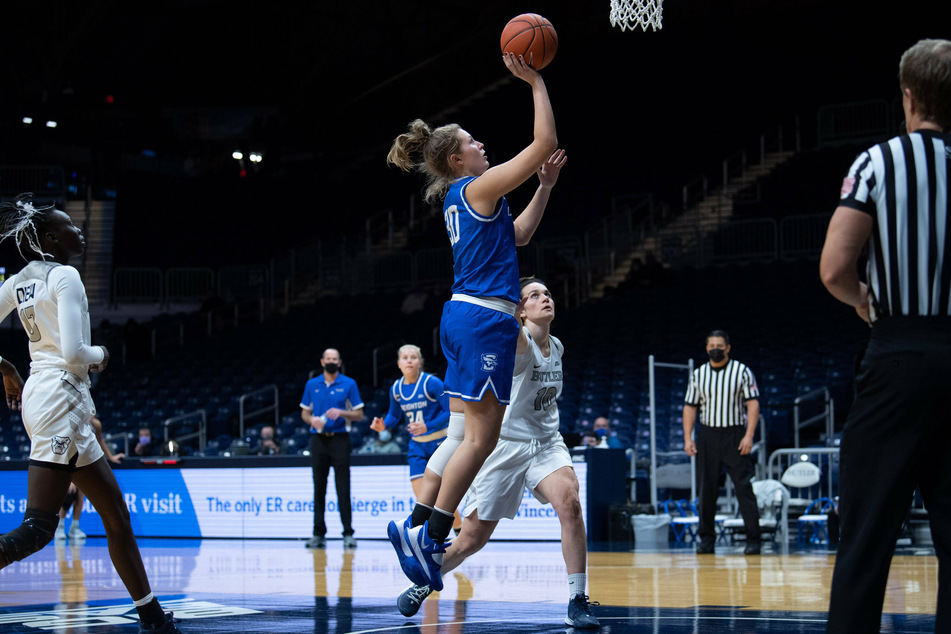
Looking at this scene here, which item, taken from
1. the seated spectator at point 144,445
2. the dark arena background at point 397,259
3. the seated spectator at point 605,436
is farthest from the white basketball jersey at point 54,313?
the seated spectator at point 144,445

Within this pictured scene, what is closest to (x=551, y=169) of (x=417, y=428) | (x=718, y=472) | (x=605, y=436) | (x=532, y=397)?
(x=532, y=397)

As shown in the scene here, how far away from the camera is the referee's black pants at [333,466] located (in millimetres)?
11203

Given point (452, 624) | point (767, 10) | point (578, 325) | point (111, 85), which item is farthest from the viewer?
point (111, 85)

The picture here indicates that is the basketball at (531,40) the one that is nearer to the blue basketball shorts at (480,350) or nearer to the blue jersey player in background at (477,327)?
the blue jersey player in background at (477,327)

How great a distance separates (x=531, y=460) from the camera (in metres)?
5.38

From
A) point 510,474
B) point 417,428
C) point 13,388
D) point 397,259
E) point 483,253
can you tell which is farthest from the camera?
point 397,259

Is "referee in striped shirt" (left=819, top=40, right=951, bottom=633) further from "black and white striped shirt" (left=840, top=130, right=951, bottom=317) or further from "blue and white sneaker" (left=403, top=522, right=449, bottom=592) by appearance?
"blue and white sneaker" (left=403, top=522, right=449, bottom=592)

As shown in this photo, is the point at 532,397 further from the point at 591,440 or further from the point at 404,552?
the point at 591,440

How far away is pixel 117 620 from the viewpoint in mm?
5297

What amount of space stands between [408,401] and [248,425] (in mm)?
10083

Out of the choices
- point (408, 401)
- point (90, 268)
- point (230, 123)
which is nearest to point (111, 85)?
point (230, 123)

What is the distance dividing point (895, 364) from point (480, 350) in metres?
1.96

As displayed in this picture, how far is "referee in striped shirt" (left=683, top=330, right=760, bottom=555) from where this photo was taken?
1012 centimetres

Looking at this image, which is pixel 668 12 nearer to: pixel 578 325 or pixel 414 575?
pixel 578 325
